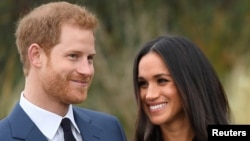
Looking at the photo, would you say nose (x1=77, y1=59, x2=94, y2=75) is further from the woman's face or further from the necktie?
the woman's face

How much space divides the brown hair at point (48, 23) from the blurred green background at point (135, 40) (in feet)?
12.3

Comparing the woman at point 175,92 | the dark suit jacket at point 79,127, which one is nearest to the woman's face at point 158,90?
the woman at point 175,92

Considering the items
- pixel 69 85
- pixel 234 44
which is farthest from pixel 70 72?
pixel 234 44

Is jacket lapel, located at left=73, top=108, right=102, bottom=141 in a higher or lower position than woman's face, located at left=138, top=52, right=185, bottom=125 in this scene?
lower

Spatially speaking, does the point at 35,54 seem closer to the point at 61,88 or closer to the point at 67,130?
the point at 61,88

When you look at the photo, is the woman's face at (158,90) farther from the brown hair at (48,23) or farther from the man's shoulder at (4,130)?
the man's shoulder at (4,130)

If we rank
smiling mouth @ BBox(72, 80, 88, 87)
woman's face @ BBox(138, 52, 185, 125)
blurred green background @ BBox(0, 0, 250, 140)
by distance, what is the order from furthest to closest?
blurred green background @ BBox(0, 0, 250, 140), woman's face @ BBox(138, 52, 185, 125), smiling mouth @ BBox(72, 80, 88, 87)

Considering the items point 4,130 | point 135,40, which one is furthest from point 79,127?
point 135,40

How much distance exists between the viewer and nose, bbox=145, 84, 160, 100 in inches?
188

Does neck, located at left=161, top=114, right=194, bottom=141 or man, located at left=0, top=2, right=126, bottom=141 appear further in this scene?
neck, located at left=161, top=114, right=194, bottom=141

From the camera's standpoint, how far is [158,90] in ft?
15.6

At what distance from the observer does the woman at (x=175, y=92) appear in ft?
15.7

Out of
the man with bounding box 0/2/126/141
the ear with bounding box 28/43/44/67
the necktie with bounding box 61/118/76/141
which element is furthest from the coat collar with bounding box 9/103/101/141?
the ear with bounding box 28/43/44/67

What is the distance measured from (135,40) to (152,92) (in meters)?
4.98
